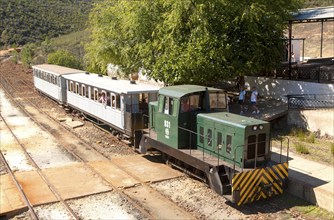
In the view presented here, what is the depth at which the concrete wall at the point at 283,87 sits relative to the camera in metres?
19.9

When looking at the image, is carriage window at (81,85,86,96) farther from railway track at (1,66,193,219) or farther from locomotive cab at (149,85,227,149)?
locomotive cab at (149,85,227,149)

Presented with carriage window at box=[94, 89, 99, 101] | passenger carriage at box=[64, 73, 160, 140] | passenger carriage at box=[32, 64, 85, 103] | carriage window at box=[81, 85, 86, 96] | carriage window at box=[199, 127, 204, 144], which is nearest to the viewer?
carriage window at box=[199, 127, 204, 144]

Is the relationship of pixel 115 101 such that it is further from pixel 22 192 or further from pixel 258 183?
pixel 258 183

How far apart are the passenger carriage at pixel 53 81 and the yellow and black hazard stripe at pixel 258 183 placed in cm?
1734

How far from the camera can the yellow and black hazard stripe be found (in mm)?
10430

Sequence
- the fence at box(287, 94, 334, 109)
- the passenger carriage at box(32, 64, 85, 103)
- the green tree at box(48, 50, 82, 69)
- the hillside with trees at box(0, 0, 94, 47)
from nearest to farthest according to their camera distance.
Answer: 1. the fence at box(287, 94, 334, 109)
2. the passenger carriage at box(32, 64, 85, 103)
3. the green tree at box(48, 50, 82, 69)
4. the hillside with trees at box(0, 0, 94, 47)

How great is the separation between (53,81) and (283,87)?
1609 cm

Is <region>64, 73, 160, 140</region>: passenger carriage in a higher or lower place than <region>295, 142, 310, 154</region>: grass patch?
higher

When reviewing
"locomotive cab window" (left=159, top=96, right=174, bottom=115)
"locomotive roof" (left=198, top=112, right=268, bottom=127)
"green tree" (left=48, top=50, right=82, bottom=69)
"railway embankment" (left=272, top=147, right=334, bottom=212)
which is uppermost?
"green tree" (left=48, top=50, right=82, bottom=69)

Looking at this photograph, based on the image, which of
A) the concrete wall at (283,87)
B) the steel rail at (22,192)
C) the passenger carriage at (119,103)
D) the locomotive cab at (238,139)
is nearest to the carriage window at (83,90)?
the passenger carriage at (119,103)

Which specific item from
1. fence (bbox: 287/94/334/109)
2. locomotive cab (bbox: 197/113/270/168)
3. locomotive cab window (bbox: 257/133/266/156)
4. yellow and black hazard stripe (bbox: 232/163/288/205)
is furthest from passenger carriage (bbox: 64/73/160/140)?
fence (bbox: 287/94/334/109)

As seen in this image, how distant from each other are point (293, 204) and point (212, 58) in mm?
8415

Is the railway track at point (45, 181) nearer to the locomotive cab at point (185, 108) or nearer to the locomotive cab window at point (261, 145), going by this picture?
the locomotive cab at point (185, 108)

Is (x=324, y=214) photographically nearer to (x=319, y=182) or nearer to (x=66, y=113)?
(x=319, y=182)
